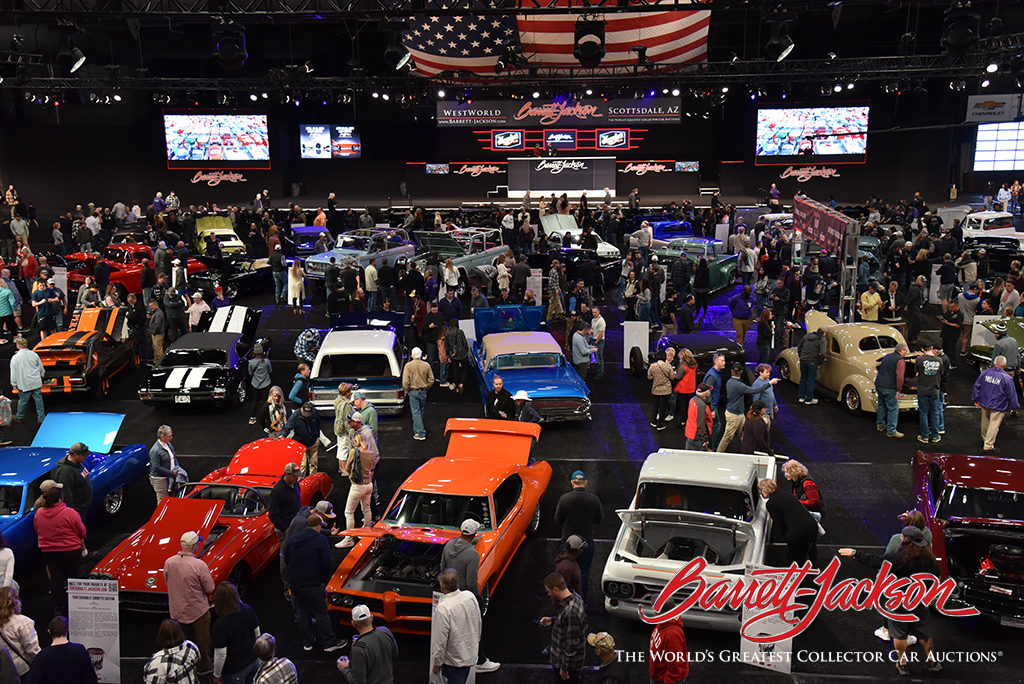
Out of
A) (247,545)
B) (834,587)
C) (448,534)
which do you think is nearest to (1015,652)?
(834,587)

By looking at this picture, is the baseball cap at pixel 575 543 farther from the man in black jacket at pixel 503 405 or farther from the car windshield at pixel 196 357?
the car windshield at pixel 196 357

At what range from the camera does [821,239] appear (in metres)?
19.0

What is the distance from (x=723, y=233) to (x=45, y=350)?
20.6 metres

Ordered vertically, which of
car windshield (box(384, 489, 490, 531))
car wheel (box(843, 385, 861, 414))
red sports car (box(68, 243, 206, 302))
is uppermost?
red sports car (box(68, 243, 206, 302))

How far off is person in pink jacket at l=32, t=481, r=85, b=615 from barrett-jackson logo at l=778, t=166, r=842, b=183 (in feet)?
116

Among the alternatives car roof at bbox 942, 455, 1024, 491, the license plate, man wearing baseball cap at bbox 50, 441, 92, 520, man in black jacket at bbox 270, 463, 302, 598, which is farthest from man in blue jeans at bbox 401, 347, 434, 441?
the license plate

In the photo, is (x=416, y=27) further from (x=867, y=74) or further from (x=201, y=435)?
(x=201, y=435)

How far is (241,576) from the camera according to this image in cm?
895

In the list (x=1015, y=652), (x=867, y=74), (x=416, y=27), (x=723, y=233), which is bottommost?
(x=1015, y=652)

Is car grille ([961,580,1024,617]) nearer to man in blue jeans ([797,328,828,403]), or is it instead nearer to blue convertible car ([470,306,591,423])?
blue convertible car ([470,306,591,423])

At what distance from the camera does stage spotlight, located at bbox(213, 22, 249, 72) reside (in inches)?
725

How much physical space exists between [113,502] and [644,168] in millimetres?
32314

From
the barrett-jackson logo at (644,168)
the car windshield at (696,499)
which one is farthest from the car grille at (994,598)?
the barrett-jackson logo at (644,168)

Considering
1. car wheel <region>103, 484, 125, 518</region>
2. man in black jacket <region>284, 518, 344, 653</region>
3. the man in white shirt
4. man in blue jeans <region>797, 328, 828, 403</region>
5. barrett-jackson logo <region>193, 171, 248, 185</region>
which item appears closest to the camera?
the man in white shirt
